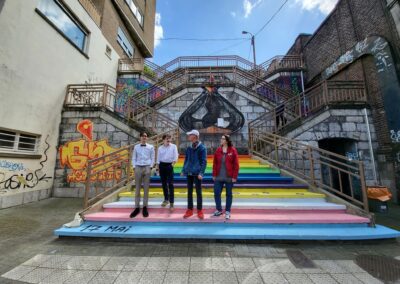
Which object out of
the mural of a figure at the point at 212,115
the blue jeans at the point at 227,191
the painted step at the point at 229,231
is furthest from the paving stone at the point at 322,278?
the mural of a figure at the point at 212,115

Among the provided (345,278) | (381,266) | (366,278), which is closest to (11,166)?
(345,278)

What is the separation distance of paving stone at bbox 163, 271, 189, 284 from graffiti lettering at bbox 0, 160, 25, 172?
6.32 metres

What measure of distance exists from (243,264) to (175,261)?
3.12 feet

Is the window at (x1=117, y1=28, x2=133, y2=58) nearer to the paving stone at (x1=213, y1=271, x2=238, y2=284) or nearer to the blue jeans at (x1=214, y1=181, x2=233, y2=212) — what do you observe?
the blue jeans at (x1=214, y1=181, x2=233, y2=212)

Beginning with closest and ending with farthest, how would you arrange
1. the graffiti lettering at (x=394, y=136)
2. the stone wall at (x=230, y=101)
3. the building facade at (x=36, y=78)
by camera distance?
1. the building facade at (x=36, y=78)
2. the graffiti lettering at (x=394, y=136)
3. the stone wall at (x=230, y=101)

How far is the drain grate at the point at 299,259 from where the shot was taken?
271 cm

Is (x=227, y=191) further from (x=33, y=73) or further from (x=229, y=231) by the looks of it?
(x=33, y=73)

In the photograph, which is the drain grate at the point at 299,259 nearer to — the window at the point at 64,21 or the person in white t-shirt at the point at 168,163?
the person in white t-shirt at the point at 168,163

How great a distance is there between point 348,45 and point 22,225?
13.7 metres

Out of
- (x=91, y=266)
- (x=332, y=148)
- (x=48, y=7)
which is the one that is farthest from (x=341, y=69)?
(x=48, y=7)

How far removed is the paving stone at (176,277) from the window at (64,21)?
9.33 meters

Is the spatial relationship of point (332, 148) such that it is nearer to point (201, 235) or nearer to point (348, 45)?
point (348, 45)

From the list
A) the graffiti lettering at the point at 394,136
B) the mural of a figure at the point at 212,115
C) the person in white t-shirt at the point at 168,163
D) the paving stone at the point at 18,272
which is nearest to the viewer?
the paving stone at the point at 18,272

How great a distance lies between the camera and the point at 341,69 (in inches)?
382
